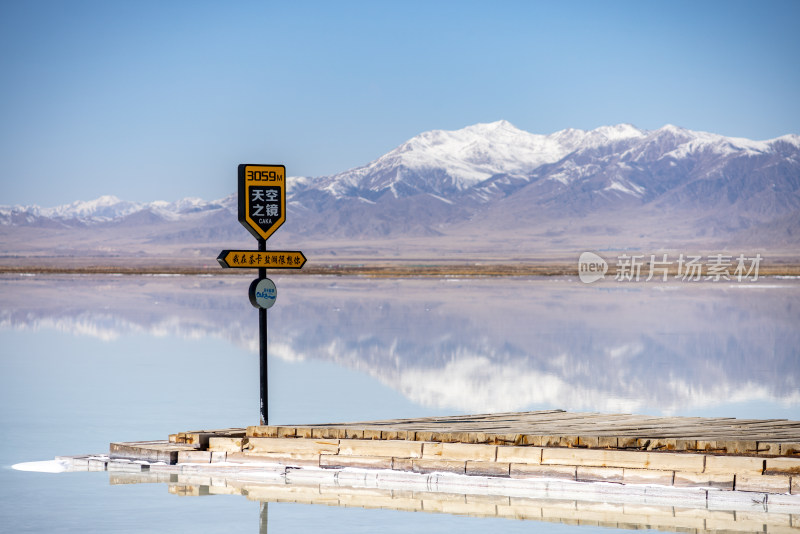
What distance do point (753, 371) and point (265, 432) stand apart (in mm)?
10624

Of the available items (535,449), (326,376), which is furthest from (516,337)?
(535,449)

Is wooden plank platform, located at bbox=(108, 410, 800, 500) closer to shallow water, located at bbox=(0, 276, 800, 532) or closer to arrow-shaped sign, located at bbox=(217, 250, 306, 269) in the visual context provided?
shallow water, located at bbox=(0, 276, 800, 532)

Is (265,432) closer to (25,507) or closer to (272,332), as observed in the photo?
(25,507)

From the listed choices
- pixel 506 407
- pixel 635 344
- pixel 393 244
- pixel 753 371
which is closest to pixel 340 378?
pixel 506 407

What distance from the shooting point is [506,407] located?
14234 millimetres

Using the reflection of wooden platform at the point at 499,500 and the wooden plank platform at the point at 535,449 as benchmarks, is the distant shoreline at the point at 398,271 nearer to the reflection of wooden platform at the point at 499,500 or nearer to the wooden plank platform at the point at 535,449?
the wooden plank platform at the point at 535,449

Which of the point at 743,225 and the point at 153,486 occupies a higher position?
the point at 743,225

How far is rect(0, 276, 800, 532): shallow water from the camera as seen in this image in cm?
920

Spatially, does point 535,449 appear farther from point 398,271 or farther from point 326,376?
point 398,271

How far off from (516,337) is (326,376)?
25.2 feet

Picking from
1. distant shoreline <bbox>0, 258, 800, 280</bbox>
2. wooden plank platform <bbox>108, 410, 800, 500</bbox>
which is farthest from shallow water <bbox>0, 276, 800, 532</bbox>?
distant shoreline <bbox>0, 258, 800, 280</bbox>

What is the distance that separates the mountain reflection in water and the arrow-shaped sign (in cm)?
369

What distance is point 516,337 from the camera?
82.0 feet

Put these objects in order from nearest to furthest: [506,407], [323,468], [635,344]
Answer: [323,468] < [506,407] < [635,344]
